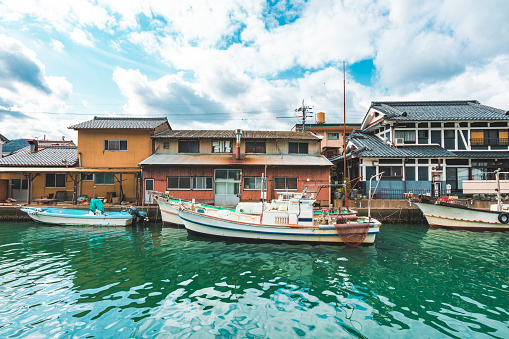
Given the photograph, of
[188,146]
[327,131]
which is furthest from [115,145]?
[327,131]

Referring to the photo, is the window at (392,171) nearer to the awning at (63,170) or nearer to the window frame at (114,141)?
the awning at (63,170)

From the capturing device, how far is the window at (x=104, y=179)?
77.2ft

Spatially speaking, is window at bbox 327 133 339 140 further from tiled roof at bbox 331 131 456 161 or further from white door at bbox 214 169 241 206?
white door at bbox 214 169 241 206

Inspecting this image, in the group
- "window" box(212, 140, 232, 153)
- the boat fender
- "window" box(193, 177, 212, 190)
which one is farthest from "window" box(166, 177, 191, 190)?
the boat fender

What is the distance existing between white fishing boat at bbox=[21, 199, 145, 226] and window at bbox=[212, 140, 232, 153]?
9.59m

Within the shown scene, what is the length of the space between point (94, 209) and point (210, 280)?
47.0 ft

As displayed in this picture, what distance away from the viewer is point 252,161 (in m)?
21.9

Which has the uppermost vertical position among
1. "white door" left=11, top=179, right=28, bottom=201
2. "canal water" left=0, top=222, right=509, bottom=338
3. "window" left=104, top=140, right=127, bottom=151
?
"window" left=104, top=140, right=127, bottom=151

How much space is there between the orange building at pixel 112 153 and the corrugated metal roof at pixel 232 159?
2334mm

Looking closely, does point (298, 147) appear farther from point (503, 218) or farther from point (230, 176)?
point (503, 218)

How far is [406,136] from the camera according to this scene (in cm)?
2411

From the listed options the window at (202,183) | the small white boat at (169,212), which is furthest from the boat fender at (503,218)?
the small white boat at (169,212)

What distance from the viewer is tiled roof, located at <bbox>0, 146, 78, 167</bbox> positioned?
74.1ft

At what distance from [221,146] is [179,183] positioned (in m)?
5.71
